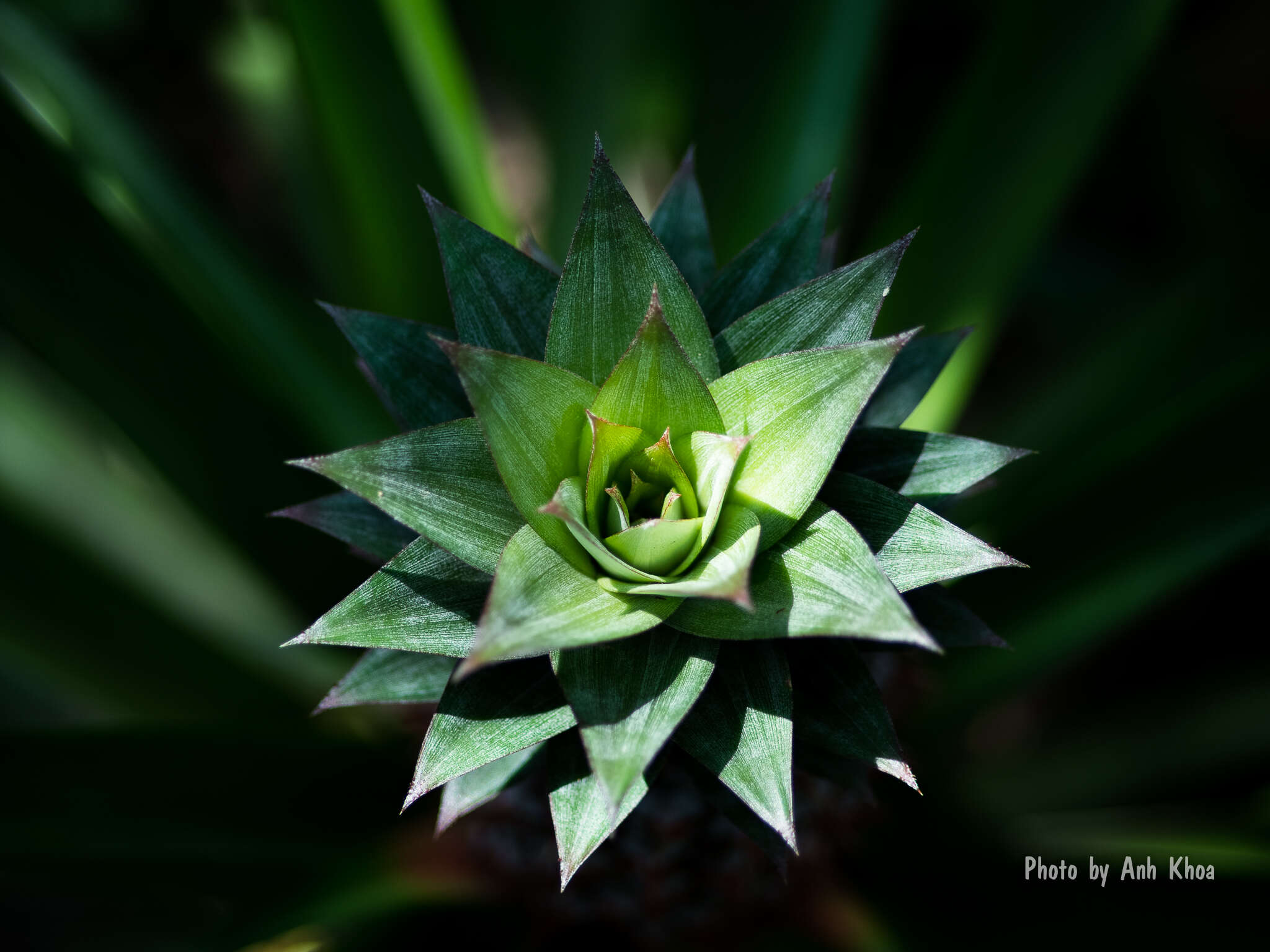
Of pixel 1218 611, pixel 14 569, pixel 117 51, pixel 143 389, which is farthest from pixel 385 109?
pixel 1218 611

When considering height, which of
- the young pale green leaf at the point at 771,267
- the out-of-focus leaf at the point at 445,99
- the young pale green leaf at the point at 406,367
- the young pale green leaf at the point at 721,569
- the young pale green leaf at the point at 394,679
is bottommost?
the young pale green leaf at the point at 394,679

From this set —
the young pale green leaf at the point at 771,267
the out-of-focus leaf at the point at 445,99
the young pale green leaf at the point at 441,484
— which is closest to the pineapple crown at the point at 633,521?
the young pale green leaf at the point at 441,484

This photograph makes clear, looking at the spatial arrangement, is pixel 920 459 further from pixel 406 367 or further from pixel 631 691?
pixel 406 367

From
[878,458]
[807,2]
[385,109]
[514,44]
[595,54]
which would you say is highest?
[514,44]

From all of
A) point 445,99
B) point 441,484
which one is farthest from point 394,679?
point 445,99

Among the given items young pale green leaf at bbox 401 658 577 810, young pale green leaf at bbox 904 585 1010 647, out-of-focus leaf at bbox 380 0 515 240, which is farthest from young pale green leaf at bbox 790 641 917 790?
out-of-focus leaf at bbox 380 0 515 240

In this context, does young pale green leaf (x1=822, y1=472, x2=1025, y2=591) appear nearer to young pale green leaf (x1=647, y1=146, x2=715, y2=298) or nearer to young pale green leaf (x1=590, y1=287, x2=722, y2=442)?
young pale green leaf (x1=590, y1=287, x2=722, y2=442)

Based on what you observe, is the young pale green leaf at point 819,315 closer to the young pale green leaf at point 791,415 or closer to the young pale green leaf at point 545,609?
the young pale green leaf at point 791,415

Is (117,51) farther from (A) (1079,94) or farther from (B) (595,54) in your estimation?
(A) (1079,94)
